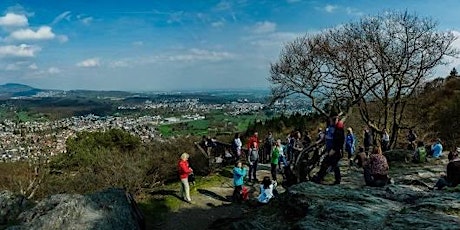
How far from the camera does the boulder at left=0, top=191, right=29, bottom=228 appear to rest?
13.4 meters

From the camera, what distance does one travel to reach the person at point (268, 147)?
22625mm

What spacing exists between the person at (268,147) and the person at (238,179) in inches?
290

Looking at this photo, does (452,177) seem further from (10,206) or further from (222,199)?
(10,206)

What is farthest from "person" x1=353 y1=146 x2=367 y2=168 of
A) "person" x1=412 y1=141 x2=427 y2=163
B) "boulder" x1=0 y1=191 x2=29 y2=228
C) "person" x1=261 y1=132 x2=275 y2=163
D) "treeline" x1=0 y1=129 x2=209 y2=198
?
"boulder" x1=0 y1=191 x2=29 y2=228

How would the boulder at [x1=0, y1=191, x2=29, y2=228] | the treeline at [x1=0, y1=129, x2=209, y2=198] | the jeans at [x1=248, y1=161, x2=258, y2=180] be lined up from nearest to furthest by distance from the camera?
1. the boulder at [x1=0, y1=191, x2=29, y2=228]
2. the treeline at [x1=0, y1=129, x2=209, y2=198]
3. the jeans at [x1=248, y1=161, x2=258, y2=180]

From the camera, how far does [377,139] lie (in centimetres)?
2630

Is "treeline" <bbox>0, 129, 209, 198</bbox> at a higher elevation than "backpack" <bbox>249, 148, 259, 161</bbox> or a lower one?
lower

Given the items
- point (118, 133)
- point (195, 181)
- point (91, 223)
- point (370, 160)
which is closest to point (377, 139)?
point (195, 181)

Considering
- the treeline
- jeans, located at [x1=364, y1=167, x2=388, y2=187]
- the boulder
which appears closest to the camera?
jeans, located at [x1=364, y1=167, x2=388, y2=187]

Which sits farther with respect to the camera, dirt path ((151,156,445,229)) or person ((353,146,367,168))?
person ((353,146,367,168))

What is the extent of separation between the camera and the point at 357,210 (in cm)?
855

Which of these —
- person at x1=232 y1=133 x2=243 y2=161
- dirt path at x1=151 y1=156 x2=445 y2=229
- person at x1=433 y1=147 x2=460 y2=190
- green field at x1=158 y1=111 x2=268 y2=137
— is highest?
person at x1=433 y1=147 x2=460 y2=190

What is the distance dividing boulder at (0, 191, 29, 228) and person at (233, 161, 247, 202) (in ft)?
21.9

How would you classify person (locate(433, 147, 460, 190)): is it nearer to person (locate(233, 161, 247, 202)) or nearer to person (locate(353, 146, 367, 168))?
person (locate(353, 146, 367, 168))
